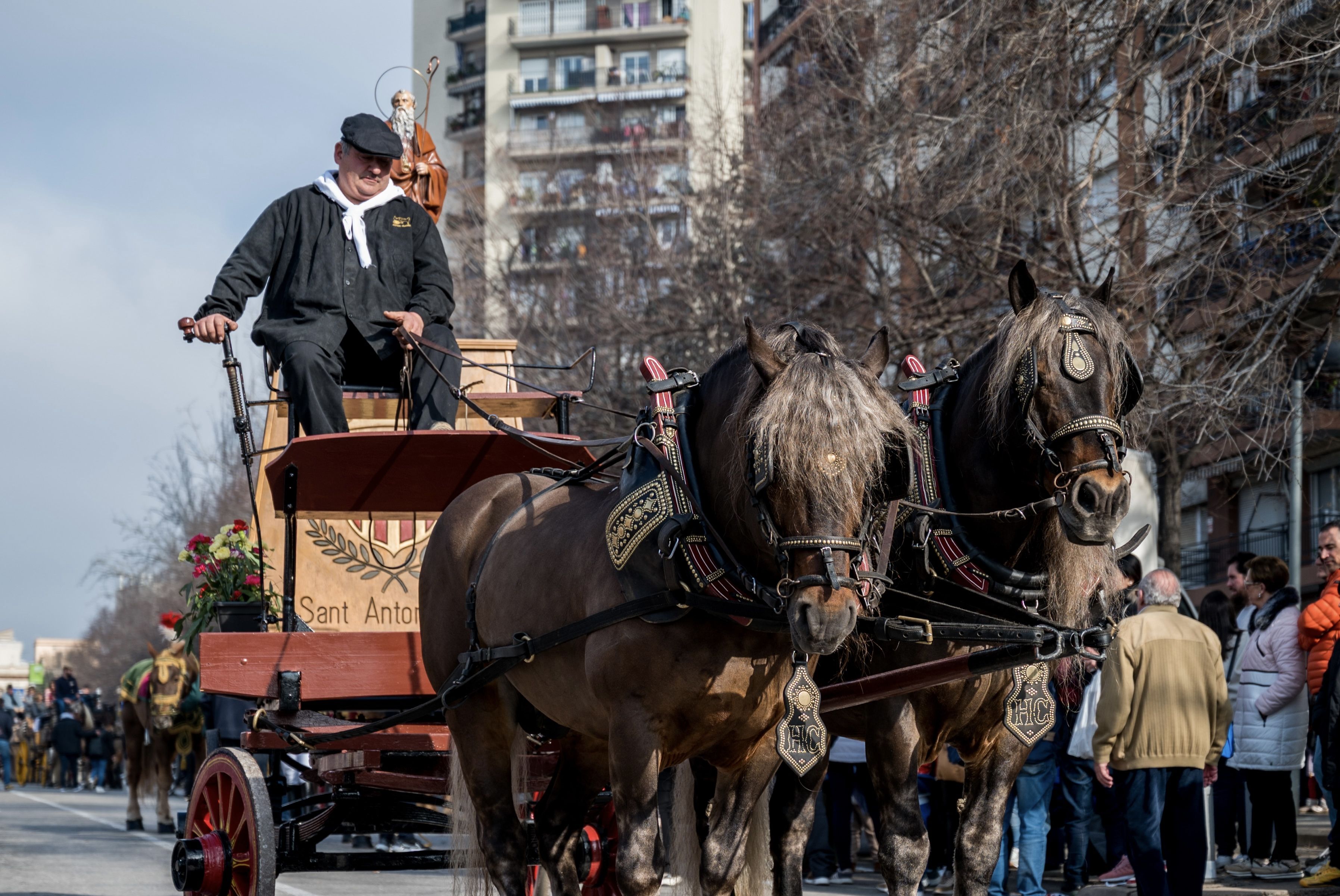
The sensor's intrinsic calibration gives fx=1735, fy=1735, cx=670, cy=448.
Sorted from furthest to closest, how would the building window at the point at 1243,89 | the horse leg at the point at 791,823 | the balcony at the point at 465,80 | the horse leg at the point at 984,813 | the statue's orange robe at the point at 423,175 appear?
the balcony at the point at 465,80
the building window at the point at 1243,89
the statue's orange robe at the point at 423,175
the horse leg at the point at 791,823
the horse leg at the point at 984,813

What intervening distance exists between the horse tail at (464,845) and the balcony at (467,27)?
226 feet

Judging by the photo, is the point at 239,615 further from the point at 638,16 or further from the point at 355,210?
the point at 638,16

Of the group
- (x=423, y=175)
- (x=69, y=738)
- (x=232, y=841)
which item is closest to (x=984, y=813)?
(x=232, y=841)

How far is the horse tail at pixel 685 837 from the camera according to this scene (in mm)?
6297

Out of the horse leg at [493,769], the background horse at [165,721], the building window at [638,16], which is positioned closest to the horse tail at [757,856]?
the horse leg at [493,769]

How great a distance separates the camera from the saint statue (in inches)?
413

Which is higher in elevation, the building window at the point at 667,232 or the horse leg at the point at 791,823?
the building window at the point at 667,232

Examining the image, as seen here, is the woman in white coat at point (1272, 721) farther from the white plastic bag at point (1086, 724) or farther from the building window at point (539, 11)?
the building window at point (539, 11)

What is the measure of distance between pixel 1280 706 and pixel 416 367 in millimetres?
5302

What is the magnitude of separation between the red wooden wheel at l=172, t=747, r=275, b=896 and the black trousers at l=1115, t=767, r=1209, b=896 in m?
4.05

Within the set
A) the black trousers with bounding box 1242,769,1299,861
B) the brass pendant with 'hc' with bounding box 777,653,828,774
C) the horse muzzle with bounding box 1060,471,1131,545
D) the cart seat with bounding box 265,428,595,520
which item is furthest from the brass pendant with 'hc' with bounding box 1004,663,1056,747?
the black trousers with bounding box 1242,769,1299,861

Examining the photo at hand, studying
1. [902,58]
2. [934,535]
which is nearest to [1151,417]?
[902,58]

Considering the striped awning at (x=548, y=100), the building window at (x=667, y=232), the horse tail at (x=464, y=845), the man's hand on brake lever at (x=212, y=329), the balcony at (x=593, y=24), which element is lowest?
the horse tail at (x=464, y=845)

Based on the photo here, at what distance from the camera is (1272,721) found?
32.4ft
